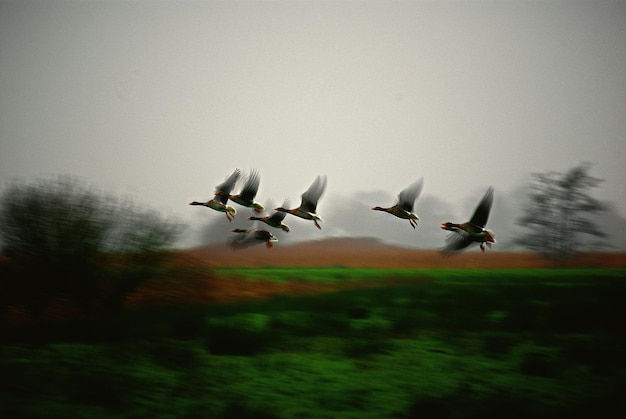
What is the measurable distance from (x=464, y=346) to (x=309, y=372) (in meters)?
5.40

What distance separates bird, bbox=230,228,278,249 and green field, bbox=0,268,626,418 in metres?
3.11

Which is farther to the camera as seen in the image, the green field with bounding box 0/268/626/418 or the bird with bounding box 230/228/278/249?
the bird with bounding box 230/228/278/249

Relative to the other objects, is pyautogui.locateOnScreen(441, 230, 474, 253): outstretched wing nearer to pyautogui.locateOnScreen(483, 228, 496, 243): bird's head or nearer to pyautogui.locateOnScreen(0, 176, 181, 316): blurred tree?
pyautogui.locateOnScreen(483, 228, 496, 243): bird's head

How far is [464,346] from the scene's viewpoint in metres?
14.6

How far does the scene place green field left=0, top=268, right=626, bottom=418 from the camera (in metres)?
9.31

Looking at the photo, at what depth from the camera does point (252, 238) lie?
11750 millimetres

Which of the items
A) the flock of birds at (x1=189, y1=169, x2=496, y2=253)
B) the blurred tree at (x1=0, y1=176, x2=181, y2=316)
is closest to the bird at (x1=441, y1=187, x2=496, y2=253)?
the flock of birds at (x1=189, y1=169, x2=496, y2=253)

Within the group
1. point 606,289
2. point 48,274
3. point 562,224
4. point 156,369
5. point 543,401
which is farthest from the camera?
point 562,224

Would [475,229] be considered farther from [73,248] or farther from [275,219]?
[73,248]

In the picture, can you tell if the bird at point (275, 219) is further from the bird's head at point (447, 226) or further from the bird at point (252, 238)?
the bird's head at point (447, 226)

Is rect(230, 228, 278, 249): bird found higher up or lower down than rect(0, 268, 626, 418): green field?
higher up

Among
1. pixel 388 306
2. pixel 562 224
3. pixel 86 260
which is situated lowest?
pixel 388 306

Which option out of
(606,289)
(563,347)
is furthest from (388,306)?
(606,289)

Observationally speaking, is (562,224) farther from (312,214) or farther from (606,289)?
(312,214)
